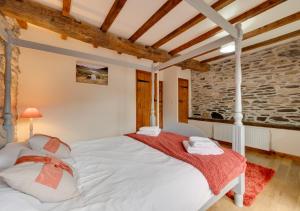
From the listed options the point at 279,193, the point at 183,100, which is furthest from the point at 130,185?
the point at 183,100

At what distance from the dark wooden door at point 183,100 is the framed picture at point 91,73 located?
8.74 ft

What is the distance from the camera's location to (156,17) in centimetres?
241

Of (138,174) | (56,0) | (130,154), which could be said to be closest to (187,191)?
(138,174)

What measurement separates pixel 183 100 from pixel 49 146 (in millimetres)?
4628

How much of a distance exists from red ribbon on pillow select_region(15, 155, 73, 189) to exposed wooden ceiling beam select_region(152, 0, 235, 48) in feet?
8.42

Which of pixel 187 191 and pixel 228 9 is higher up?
pixel 228 9

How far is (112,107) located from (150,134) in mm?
1889

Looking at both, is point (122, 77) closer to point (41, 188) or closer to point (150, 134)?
point (150, 134)

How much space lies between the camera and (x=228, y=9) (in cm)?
222

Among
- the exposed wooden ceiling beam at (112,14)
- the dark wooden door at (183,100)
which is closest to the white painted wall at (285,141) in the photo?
the dark wooden door at (183,100)

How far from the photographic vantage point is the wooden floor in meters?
1.83

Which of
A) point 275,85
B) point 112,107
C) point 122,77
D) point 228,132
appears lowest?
point 228,132

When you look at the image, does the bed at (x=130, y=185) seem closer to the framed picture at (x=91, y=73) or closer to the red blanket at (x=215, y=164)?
the red blanket at (x=215, y=164)

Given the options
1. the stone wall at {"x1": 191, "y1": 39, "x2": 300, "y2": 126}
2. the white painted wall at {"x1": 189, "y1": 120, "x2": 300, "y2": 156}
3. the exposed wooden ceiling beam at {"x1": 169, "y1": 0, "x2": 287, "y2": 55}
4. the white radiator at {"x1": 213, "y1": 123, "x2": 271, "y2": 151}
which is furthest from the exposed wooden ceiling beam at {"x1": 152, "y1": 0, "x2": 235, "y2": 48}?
the white painted wall at {"x1": 189, "y1": 120, "x2": 300, "y2": 156}
